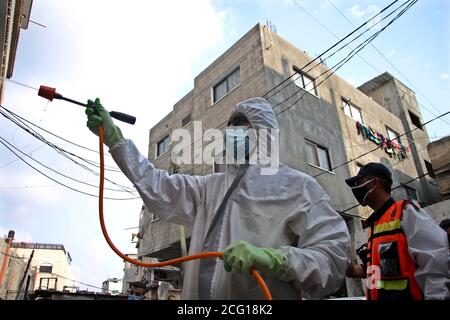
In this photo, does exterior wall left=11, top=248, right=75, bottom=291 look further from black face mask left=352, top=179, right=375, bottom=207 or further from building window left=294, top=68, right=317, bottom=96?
black face mask left=352, top=179, right=375, bottom=207

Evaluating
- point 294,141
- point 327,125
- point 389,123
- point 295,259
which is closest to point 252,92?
point 294,141

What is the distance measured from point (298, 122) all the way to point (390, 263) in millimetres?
10308

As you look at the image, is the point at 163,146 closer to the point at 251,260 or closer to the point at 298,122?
the point at 298,122

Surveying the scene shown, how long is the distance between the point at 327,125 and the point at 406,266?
1189 cm

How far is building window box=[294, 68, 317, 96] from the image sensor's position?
13.3m

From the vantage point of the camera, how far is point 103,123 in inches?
81.7

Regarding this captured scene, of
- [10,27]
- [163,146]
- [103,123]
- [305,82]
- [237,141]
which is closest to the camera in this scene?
[103,123]

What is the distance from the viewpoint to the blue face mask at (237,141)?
7.43 feet

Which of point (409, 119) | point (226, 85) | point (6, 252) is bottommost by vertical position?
point (6, 252)

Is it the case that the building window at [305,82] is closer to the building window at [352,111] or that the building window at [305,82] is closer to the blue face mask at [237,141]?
the building window at [352,111]

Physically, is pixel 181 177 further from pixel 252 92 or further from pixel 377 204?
pixel 252 92

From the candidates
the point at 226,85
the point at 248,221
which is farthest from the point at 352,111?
the point at 248,221

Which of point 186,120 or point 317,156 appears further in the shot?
point 186,120
